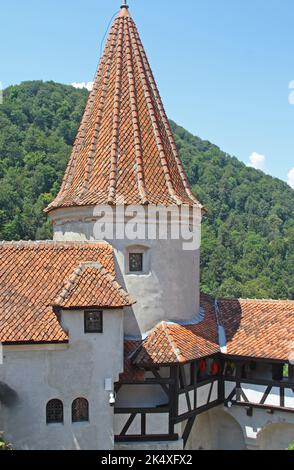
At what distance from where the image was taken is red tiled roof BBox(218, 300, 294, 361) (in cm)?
1900

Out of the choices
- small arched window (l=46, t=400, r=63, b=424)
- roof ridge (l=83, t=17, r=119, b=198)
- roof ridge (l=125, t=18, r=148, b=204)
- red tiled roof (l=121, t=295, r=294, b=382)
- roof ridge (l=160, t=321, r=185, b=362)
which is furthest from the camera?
roof ridge (l=83, t=17, r=119, b=198)

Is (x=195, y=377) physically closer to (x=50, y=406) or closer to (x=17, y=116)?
(x=50, y=406)

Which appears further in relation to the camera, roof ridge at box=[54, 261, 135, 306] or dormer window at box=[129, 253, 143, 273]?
dormer window at box=[129, 253, 143, 273]

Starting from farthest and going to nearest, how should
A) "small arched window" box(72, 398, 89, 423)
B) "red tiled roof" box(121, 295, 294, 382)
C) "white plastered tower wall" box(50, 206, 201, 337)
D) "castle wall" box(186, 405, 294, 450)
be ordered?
1. "castle wall" box(186, 405, 294, 450)
2. "white plastered tower wall" box(50, 206, 201, 337)
3. "red tiled roof" box(121, 295, 294, 382)
4. "small arched window" box(72, 398, 89, 423)

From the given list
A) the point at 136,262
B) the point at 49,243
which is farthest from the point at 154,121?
the point at 49,243

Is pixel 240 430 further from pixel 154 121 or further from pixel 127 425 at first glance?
pixel 154 121

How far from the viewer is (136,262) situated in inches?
753

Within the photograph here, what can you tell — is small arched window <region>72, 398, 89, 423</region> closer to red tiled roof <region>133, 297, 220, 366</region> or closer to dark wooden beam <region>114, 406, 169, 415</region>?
dark wooden beam <region>114, 406, 169, 415</region>

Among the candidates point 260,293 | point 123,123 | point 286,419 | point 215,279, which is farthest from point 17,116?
point 286,419

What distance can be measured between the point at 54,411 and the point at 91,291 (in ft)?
11.6

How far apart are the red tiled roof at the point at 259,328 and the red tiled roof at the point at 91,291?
4875mm

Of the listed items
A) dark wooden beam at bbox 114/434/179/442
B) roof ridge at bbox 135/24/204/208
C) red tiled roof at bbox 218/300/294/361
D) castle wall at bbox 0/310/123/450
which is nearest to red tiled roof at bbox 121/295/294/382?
red tiled roof at bbox 218/300/294/361

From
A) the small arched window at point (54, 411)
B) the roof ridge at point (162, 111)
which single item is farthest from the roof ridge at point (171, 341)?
the roof ridge at point (162, 111)

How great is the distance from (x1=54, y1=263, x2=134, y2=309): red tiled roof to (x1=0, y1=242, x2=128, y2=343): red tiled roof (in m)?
0.63
